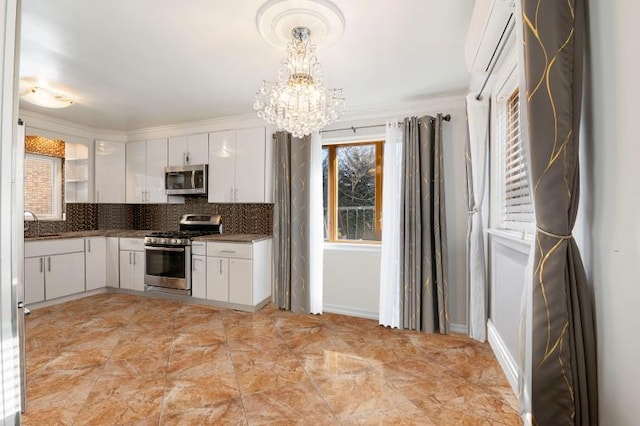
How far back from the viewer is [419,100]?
10.3ft

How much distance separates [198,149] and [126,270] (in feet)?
6.57

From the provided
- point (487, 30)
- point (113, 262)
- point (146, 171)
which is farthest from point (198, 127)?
point (487, 30)

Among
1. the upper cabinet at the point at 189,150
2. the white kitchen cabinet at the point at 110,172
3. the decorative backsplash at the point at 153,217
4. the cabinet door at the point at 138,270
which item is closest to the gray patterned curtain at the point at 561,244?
the decorative backsplash at the point at 153,217

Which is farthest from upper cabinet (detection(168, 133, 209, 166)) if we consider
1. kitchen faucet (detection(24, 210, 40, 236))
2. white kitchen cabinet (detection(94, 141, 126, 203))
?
kitchen faucet (detection(24, 210, 40, 236))

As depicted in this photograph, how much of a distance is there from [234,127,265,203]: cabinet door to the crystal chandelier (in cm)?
166

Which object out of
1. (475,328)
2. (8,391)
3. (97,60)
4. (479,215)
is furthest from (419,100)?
(8,391)

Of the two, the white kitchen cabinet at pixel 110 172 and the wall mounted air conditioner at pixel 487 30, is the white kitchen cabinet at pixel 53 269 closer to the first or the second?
the white kitchen cabinet at pixel 110 172

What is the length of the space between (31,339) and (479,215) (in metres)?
4.28

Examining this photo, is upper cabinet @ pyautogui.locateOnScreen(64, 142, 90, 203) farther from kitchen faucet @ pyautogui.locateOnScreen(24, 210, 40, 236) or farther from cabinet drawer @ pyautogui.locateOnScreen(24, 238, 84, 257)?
cabinet drawer @ pyautogui.locateOnScreen(24, 238, 84, 257)

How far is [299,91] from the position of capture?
194cm

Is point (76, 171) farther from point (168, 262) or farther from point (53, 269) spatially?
point (168, 262)

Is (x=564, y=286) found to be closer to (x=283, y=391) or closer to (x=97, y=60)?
(x=283, y=391)

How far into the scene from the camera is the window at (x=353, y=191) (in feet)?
11.6

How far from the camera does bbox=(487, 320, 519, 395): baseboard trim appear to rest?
6.55ft
